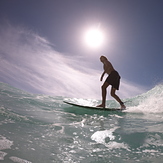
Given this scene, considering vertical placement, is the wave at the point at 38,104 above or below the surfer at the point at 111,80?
below

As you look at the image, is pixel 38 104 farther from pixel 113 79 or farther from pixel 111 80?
pixel 113 79

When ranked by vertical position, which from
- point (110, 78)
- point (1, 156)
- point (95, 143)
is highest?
point (110, 78)

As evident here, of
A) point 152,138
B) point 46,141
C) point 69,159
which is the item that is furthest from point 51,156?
point 152,138

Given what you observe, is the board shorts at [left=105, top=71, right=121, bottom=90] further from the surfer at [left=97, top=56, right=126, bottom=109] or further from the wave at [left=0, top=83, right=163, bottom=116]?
the wave at [left=0, top=83, right=163, bottom=116]

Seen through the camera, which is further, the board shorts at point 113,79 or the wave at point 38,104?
the board shorts at point 113,79

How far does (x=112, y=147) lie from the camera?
2.50 m

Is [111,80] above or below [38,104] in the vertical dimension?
above

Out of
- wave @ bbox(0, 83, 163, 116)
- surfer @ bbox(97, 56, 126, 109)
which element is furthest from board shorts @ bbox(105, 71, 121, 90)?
wave @ bbox(0, 83, 163, 116)

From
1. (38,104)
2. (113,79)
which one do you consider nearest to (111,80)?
(113,79)

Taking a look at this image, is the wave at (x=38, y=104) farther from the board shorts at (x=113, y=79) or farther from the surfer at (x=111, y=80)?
the board shorts at (x=113, y=79)

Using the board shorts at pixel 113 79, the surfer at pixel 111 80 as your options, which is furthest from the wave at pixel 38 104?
the board shorts at pixel 113 79

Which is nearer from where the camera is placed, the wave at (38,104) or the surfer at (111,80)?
the wave at (38,104)

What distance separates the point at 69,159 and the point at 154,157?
126 cm

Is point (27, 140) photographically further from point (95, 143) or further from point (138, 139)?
point (138, 139)
